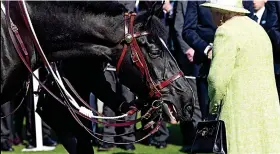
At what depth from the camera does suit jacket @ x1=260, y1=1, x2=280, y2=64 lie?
9.15 m

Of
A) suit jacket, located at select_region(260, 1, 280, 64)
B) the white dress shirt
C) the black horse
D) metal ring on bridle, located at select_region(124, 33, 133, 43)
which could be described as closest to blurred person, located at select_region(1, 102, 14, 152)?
the white dress shirt

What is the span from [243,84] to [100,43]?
1312 millimetres

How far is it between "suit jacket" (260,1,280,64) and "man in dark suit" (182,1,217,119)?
701 millimetres

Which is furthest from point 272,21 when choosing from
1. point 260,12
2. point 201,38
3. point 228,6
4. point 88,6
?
point 88,6

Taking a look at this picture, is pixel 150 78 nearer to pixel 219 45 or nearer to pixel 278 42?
pixel 219 45

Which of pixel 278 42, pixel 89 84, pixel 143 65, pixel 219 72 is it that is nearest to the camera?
pixel 219 72

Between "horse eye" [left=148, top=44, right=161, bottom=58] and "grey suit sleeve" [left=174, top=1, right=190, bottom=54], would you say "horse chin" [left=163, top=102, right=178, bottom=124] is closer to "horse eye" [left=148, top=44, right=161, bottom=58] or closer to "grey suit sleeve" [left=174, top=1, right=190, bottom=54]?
"horse eye" [left=148, top=44, right=161, bottom=58]

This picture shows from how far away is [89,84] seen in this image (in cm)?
702

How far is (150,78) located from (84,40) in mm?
670

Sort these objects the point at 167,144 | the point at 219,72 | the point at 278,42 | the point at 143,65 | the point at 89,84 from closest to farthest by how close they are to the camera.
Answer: the point at 219,72 < the point at 143,65 < the point at 89,84 < the point at 278,42 < the point at 167,144

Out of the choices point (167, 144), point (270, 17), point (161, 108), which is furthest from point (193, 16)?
point (161, 108)

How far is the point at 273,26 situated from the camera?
9.23 meters

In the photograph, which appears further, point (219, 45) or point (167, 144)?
point (167, 144)

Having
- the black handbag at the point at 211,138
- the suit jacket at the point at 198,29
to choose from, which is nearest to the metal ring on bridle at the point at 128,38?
the black handbag at the point at 211,138
